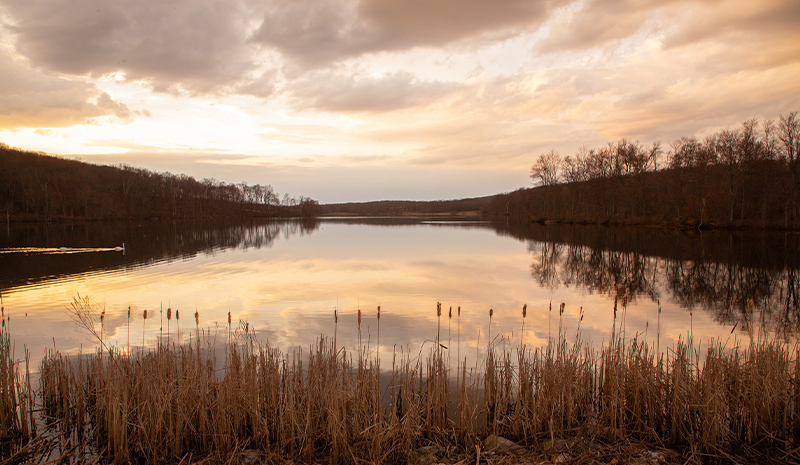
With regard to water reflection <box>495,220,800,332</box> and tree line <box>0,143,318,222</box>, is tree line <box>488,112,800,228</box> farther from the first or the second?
tree line <box>0,143,318,222</box>

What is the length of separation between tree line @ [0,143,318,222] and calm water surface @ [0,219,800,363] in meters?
66.1

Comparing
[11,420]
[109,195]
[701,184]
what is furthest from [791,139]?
[109,195]

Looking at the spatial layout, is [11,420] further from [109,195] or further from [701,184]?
[109,195]

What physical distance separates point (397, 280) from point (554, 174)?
70.2 m

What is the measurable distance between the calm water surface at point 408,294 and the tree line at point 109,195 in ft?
217

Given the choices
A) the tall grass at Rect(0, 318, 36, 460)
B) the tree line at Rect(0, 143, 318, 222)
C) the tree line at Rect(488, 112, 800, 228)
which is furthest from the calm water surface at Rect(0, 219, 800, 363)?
the tree line at Rect(0, 143, 318, 222)

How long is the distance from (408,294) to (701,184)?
4648 cm

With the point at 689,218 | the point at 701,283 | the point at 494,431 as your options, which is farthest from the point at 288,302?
the point at 689,218

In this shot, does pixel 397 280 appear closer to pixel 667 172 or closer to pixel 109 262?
pixel 109 262

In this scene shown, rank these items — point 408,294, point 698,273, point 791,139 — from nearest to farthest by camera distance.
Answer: point 408,294 < point 698,273 < point 791,139

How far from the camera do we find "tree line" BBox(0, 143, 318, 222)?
249 ft

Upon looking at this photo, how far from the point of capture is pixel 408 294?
47.9 ft

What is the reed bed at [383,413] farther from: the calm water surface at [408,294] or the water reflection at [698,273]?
the water reflection at [698,273]

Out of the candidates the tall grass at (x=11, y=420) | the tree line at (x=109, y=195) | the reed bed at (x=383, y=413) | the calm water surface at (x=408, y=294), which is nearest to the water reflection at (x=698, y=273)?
the calm water surface at (x=408, y=294)
